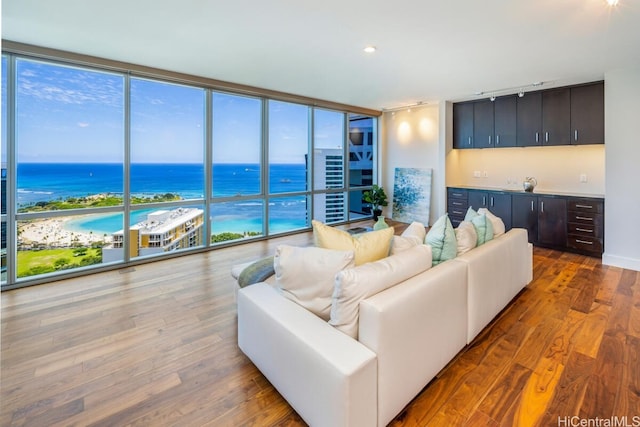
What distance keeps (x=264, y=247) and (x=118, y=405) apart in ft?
11.7

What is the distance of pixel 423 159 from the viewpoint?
721 cm

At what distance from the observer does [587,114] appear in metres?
4.94

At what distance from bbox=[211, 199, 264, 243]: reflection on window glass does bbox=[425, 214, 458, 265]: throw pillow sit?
381 centimetres

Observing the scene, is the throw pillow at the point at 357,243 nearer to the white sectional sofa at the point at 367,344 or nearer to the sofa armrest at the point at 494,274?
the white sectional sofa at the point at 367,344

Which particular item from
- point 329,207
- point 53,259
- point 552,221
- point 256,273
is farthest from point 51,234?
point 552,221

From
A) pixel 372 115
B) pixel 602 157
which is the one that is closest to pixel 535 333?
pixel 602 157

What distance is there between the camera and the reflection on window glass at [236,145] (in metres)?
5.37

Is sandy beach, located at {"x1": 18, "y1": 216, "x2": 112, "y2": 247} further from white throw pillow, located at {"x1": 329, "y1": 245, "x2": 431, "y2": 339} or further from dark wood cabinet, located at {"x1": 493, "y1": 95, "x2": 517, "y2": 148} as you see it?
dark wood cabinet, located at {"x1": 493, "y1": 95, "x2": 517, "y2": 148}

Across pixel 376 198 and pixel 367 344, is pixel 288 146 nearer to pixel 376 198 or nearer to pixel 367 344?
pixel 376 198

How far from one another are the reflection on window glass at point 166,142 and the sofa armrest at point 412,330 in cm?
410

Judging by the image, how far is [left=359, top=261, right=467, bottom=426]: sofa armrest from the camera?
64.8 inches

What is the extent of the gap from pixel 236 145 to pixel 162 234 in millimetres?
1860

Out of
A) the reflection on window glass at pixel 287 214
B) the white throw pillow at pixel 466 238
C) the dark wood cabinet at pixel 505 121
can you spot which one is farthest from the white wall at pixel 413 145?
the white throw pillow at pixel 466 238

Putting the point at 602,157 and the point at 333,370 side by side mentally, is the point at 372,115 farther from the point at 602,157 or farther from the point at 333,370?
the point at 333,370
